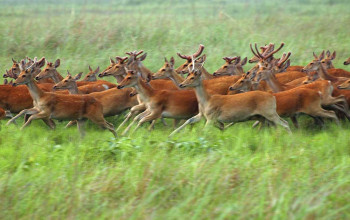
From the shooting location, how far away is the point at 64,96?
405 inches

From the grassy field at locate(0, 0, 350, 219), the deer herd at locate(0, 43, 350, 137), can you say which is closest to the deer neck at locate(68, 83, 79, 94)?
the deer herd at locate(0, 43, 350, 137)

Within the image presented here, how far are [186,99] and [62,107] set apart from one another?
1846 millimetres

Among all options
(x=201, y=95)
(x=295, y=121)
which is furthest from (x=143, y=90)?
(x=295, y=121)

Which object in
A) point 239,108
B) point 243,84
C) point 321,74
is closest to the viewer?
point 239,108

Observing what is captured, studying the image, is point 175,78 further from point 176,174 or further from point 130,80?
point 176,174

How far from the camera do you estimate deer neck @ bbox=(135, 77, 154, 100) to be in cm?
1085

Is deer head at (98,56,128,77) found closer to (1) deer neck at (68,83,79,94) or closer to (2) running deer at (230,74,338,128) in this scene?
(1) deer neck at (68,83,79,94)

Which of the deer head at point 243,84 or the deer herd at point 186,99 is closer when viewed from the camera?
the deer herd at point 186,99

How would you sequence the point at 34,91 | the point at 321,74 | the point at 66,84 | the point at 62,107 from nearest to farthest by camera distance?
the point at 62,107, the point at 34,91, the point at 66,84, the point at 321,74

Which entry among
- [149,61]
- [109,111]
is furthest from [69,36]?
[109,111]

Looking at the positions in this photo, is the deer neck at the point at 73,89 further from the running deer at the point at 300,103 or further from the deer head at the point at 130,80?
the running deer at the point at 300,103

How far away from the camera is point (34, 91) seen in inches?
413

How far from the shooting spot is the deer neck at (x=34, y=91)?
1042 cm

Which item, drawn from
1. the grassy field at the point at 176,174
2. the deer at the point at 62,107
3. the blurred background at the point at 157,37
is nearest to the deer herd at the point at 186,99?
the deer at the point at 62,107
